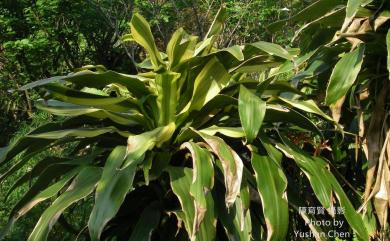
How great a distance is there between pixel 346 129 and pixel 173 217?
3.76 ft

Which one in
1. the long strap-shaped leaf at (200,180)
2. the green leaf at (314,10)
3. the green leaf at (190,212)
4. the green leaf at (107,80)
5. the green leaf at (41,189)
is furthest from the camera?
the green leaf at (314,10)

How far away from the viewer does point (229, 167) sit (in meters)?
2.40

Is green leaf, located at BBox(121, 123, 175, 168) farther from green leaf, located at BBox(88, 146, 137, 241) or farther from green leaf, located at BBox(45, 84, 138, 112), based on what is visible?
green leaf, located at BBox(45, 84, 138, 112)

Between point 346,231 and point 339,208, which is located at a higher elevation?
point 339,208

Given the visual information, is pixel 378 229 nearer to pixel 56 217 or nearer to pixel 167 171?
pixel 167 171

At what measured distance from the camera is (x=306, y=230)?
3.04 meters

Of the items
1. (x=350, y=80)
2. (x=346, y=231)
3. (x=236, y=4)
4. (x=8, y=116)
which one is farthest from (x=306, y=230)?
(x=8, y=116)

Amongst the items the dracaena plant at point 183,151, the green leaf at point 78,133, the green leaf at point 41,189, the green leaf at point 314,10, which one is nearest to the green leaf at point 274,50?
the dracaena plant at point 183,151

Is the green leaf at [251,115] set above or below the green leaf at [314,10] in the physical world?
below

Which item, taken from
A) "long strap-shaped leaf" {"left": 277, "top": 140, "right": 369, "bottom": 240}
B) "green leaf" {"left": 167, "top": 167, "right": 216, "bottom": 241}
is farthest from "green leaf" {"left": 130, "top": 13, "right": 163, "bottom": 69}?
"long strap-shaped leaf" {"left": 277, "top": 140, "right": 369, "bottom": 240}

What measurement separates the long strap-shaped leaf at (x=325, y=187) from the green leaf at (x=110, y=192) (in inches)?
30.0

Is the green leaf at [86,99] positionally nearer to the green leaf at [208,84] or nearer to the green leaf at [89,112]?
the green leaf at [89,112]

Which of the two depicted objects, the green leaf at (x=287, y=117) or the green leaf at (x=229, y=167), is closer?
the green leaf at (x=229, y=167)

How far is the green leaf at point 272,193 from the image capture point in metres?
2.40
